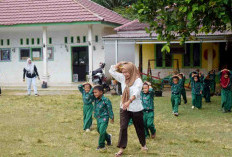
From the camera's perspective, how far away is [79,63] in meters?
25.5

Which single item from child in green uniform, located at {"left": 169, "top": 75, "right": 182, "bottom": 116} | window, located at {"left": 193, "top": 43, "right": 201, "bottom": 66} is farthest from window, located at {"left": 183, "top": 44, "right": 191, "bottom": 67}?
child in green uniform, located at {"left": 169, "top": 75, "right": 182, "bottom": 116}

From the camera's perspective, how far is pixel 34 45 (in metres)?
25.5

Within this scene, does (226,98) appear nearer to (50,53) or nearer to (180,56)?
(180,56)

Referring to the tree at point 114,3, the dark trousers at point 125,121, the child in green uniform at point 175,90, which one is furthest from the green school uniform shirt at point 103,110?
the tree at point 114,3

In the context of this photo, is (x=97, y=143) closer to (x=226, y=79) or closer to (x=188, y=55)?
A: (x=226, y=79)

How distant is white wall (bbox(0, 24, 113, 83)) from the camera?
80.5ft

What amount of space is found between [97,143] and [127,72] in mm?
2037

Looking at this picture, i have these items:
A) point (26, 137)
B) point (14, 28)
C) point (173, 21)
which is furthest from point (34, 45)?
point (26, 137)

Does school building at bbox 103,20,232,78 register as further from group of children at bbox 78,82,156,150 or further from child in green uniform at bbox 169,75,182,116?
group of children at bbox 78,82,156,150

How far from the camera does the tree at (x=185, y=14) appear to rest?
10969 millimetres

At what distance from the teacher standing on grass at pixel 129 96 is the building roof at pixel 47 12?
1436cm

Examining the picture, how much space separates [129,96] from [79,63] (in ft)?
59.0

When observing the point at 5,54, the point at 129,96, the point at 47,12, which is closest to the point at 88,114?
the point at 129,96

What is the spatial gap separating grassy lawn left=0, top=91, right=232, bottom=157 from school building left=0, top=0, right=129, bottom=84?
341 inches
